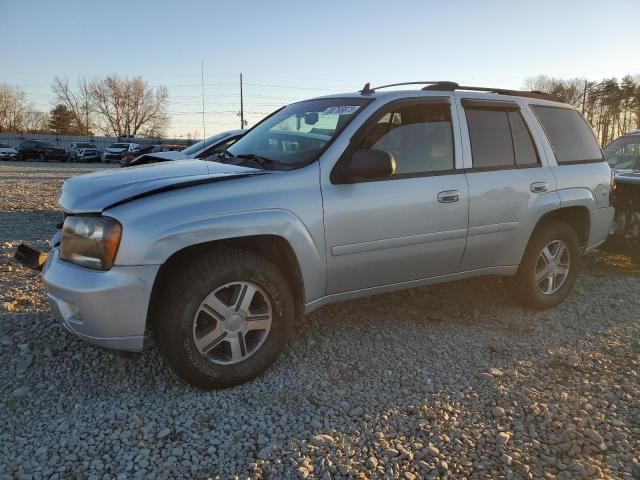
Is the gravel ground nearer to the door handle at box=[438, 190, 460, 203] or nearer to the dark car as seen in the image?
the door handle at box=[438, 190, 460, 203]

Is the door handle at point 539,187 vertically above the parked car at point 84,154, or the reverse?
the parked car at point 84,154

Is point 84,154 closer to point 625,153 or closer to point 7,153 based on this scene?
point 7,153

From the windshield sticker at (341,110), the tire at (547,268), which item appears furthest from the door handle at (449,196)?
the tire at (547,268)

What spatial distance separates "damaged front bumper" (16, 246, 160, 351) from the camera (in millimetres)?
2631

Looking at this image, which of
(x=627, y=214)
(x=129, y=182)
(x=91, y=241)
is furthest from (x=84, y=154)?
(x=91, y=241)

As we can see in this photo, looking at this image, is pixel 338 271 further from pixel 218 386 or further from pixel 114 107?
pixel 114 107

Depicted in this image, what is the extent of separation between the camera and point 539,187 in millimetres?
4082

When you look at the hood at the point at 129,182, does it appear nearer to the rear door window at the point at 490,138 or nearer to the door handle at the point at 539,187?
the rear door window at the point at 490,138

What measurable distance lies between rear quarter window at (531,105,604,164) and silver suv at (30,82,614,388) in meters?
0.03

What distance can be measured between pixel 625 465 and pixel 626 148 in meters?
5.52

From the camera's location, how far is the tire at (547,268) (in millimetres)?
4207

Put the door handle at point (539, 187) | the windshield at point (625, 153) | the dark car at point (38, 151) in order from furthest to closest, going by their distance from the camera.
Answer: the dark car at point (38, 151)
the windshield at point (625, 153)
the door handle at point (539, 187)

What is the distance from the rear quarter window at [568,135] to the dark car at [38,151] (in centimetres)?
3676

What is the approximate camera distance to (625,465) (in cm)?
242
